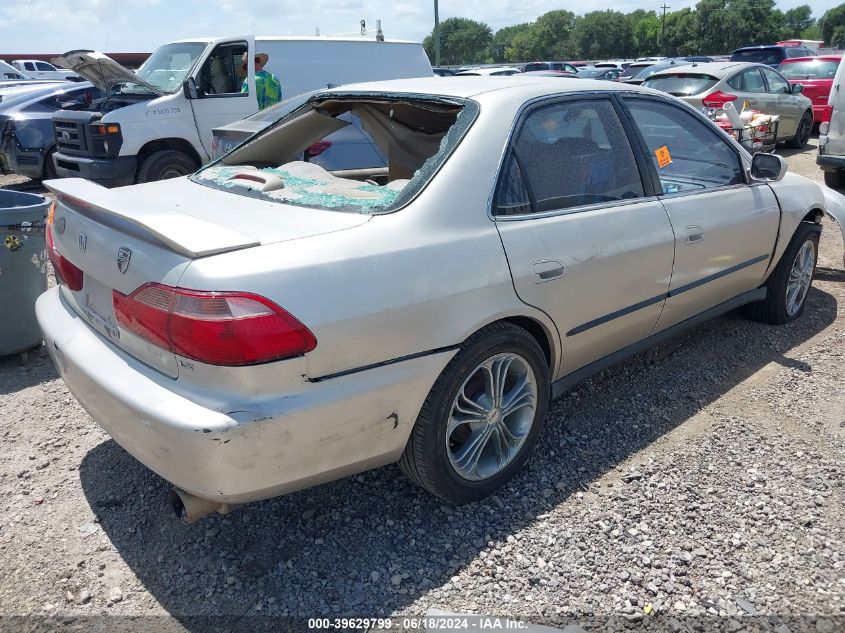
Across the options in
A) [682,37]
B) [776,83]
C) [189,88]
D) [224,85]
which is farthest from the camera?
[682,37]

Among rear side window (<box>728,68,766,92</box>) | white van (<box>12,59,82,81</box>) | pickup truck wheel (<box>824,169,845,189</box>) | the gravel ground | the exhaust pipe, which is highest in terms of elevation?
white van (<box>12,59,82,81</box>)

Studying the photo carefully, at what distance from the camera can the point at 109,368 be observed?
249 cm

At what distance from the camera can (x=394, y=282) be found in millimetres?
2404

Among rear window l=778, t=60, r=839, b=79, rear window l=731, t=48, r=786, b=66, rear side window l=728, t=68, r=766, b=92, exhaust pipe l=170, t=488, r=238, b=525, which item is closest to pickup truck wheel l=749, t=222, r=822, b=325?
exhaust pipe l=170, t=488, r=238, b=525

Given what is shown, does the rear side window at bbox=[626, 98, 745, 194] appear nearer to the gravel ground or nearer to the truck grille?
the gravel ground

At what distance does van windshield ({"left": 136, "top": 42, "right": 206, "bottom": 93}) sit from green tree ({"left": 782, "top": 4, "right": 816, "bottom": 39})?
8562cm

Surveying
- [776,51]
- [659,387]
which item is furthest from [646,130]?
[776,51]

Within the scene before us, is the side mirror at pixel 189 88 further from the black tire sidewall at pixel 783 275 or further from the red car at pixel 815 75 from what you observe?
the red car at pixel 815 75

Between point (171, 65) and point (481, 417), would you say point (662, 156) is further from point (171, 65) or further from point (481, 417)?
point (171, 65)

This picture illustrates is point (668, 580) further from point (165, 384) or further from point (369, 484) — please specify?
point (165, 384)

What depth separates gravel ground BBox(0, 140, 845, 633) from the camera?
2445 millimetres

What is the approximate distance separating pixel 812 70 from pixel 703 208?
14815 millimetres

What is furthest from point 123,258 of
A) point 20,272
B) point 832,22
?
point 832,22

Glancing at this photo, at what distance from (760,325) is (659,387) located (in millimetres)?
1352
